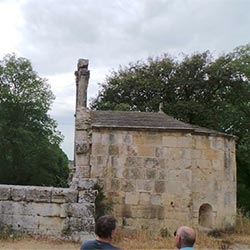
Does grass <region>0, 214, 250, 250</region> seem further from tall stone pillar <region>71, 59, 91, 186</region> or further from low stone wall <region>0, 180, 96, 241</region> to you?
tall stone pillar <region>71, 59, 91, 186</region>

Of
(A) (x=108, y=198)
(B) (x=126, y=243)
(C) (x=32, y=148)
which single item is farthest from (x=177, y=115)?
(B) (x=126, y=243)

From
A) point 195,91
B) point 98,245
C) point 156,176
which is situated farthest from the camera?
point 195,91

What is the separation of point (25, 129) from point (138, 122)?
59.5 feet

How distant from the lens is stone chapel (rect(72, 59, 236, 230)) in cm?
1270

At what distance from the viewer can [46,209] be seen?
1069 cm

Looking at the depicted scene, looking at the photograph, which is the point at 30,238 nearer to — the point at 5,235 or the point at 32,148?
the point at 5,235

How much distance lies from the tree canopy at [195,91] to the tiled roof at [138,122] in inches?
474

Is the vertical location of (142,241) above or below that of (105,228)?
below

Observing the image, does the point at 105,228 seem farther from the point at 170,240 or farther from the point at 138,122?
the point at 138,122

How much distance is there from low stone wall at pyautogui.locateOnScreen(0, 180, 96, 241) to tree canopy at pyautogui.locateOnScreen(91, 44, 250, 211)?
642 inches

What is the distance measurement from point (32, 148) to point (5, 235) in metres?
19.9

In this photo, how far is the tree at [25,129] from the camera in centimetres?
2934

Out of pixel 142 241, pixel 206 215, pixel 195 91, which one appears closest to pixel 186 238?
pixel 142 241

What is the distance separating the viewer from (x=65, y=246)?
32.6 ft
